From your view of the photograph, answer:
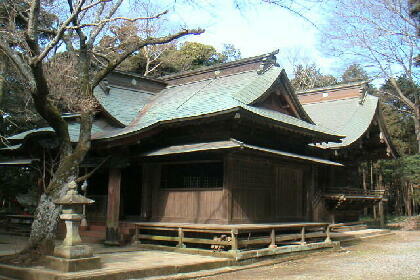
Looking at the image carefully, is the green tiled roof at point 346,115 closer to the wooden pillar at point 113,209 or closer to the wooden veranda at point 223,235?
the wooden veranda at point 223,235

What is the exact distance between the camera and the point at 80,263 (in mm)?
8414

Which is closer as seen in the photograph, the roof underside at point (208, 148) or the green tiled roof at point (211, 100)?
the roof underside at point (208, 148)

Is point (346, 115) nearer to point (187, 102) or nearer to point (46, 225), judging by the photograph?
point (187, 102)

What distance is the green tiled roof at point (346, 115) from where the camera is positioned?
70.7 feet

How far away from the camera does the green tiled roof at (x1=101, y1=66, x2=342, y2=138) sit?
13.4 m

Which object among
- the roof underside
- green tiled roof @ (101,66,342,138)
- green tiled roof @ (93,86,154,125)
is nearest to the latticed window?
the roof underside

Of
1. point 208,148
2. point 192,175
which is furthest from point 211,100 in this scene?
point 208,148

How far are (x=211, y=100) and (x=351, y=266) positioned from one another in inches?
260

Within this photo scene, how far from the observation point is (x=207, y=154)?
521 inches

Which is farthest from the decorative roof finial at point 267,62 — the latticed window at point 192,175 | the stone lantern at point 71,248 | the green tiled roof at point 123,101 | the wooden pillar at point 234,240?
the stone lantern at point 71,248

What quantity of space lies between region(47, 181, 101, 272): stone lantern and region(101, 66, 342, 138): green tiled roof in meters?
4.22

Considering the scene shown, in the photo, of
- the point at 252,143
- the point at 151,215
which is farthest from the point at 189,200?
the point at 252,143

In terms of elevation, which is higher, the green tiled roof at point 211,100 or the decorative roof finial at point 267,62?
the decorative roof finial at point 267,62

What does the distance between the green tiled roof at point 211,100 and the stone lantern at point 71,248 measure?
4.22 metres
